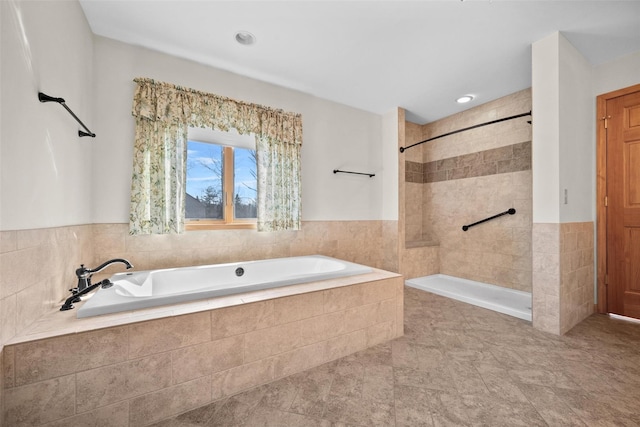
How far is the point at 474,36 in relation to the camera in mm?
2020

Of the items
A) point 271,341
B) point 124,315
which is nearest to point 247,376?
point 271,341

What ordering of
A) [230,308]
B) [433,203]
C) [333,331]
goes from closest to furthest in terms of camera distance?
[230,308], [333,331], [433,203]

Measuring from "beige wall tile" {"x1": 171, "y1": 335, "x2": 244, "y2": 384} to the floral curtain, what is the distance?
4.05 ft

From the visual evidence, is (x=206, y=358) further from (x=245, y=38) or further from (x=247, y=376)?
(x=245, y=38)

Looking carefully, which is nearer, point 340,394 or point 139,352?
point 139,352

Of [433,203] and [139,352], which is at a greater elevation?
[433,203]

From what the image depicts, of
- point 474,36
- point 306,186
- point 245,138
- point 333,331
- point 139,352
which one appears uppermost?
point 474,36

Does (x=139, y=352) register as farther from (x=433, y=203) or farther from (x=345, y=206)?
(x=433, y=203)

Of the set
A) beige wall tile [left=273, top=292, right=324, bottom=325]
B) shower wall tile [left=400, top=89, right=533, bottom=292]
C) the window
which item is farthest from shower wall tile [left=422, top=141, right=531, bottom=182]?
beige wall tile [left=273, top=292, right=324, bottom=325]

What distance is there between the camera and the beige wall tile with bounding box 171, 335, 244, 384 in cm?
124

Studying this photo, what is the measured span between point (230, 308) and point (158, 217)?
1278mm

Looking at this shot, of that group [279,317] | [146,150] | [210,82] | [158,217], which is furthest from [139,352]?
[210,82]

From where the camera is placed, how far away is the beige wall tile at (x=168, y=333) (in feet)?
3.79

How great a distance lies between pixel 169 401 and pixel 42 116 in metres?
1.57
